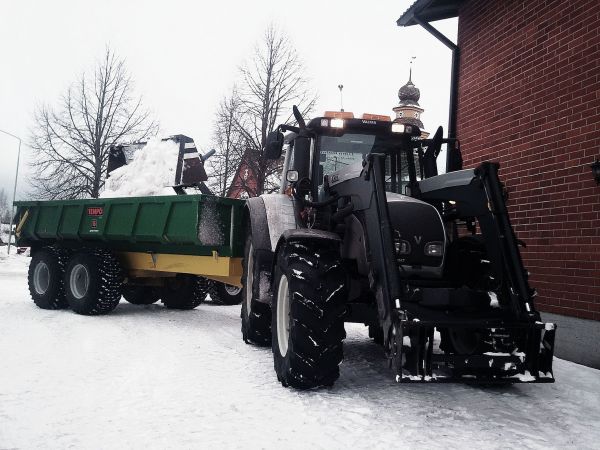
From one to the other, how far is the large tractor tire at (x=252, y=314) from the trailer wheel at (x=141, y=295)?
3.96 metres

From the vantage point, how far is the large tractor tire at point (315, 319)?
13.7 ft

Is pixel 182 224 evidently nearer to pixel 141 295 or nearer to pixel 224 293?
pixel 224 293

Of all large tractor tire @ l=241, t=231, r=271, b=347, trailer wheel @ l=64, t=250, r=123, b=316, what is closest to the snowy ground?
large tractor tire @ l=241, t=231, r=271, b=347

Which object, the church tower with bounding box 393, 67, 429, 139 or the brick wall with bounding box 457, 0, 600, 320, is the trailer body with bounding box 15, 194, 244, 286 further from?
the church tower with bounding box 393, 67, 429, 139

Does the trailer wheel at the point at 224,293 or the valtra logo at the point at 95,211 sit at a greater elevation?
the valtra logo at the point at 95,211

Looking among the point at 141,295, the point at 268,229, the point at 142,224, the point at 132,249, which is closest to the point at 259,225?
the point at 268,229

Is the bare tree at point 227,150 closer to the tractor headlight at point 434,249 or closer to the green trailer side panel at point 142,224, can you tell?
the green trailer side panel at point 142,224

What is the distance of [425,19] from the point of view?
8852 mm

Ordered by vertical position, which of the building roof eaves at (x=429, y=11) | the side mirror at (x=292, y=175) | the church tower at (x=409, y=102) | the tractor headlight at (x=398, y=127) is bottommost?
the side mirror at (x=292, y=175)

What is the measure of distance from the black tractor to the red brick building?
137cm

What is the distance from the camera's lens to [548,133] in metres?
6.29

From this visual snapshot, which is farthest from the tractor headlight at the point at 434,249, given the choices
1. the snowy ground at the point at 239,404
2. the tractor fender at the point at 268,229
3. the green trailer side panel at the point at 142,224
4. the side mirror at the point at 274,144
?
the green trailer side panel at the point at 142,224

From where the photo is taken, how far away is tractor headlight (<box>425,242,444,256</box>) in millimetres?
4426

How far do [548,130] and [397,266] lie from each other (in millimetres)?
3405
